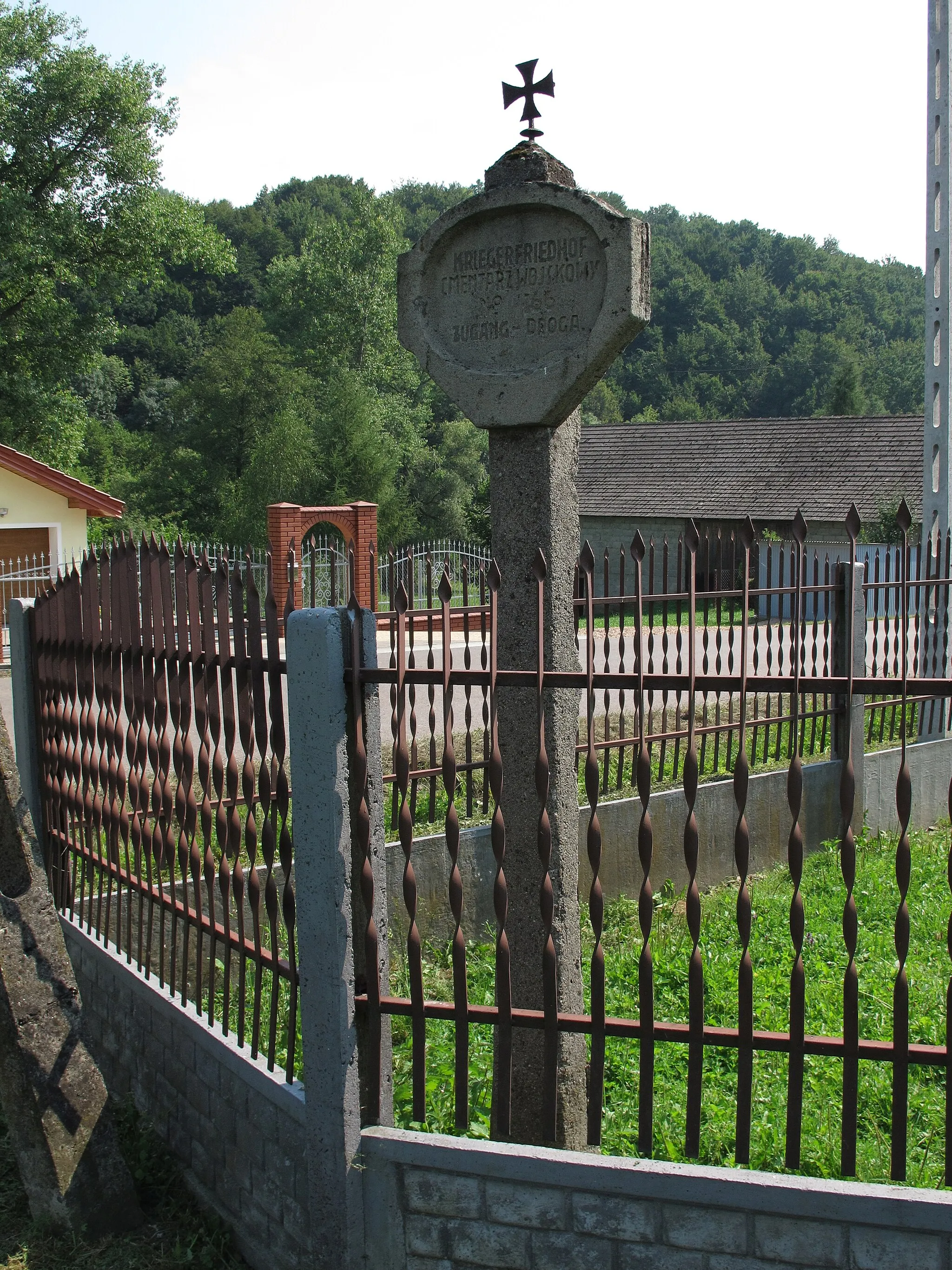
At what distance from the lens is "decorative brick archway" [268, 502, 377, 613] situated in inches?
818

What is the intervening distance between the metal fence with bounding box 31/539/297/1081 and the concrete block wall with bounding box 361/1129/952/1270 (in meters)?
0.60

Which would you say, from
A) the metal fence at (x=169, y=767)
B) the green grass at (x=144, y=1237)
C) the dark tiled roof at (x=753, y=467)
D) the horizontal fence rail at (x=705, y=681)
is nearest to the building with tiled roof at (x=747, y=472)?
the dark tiled roof at (x=753, y=467)

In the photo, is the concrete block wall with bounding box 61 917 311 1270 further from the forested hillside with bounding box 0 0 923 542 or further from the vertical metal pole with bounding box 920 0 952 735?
the forested hillside with bounding box 0 0 923 542

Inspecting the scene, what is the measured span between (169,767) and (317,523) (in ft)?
57.0

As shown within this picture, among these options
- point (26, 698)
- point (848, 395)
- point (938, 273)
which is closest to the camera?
point (26, 698)

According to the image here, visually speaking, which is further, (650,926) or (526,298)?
(526,298)

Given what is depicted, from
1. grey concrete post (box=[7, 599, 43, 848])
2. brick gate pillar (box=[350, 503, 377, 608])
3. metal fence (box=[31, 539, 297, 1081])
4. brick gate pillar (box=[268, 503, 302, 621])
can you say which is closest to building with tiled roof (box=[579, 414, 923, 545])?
brick gate pillar (box=[350, 503, 377, 608])

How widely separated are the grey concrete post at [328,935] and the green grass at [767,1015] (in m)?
1.01

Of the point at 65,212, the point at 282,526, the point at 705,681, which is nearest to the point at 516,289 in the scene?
the point at 705,681

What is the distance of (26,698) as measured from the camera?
5.94 m

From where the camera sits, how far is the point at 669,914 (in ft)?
21.5

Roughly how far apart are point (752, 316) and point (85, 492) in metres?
74.9

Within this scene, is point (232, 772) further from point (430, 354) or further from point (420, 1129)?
point (430, 354)

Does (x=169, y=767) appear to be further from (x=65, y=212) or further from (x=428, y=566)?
(x=65, y=212)
